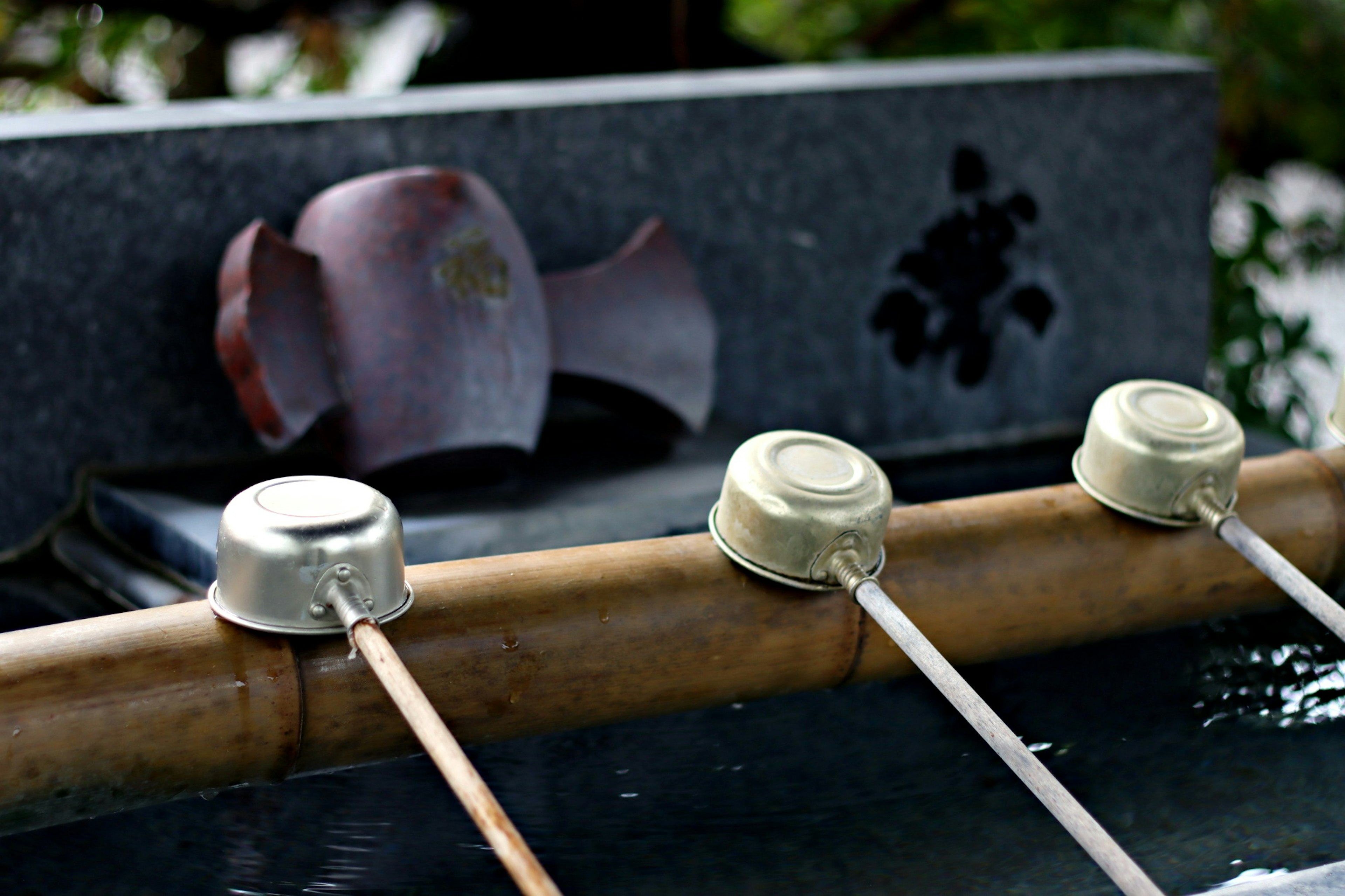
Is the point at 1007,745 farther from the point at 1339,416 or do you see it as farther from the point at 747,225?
the point at 747,225

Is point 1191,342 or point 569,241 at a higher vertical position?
point 569,241

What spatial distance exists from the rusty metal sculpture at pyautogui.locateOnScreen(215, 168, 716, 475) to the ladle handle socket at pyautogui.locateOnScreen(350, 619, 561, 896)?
105 centimetres

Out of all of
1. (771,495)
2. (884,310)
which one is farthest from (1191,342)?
(771,495)

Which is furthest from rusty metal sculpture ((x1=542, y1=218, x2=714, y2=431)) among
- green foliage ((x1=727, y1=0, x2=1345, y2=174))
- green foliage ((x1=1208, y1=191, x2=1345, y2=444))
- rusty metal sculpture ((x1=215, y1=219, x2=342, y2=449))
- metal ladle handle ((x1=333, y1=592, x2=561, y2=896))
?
green foliage ((x1=727, y1=0, x2=1345, y2=174))

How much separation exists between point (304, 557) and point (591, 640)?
358 mm

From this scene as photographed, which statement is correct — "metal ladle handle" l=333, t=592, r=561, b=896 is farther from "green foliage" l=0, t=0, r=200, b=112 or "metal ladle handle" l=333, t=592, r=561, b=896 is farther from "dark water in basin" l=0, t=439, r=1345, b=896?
"green foliage" l=0, t=0, r=200, b=112

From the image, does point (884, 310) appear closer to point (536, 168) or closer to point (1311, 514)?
point (536, 168)

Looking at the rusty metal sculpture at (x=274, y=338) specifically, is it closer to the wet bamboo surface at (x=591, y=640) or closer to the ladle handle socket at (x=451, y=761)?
the wet bamboo surface at (x=591, y=640)

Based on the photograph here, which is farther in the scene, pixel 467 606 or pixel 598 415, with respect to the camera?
pixel 598 415

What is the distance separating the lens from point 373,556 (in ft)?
4.26

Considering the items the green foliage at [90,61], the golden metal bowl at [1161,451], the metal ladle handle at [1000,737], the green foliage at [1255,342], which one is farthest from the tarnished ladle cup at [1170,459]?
the green foliage at [90,61]

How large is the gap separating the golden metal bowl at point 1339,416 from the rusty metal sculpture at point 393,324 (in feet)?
4.31

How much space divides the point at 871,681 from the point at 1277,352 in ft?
10.0

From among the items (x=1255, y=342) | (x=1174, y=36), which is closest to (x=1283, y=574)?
(x=1255, y=342)
